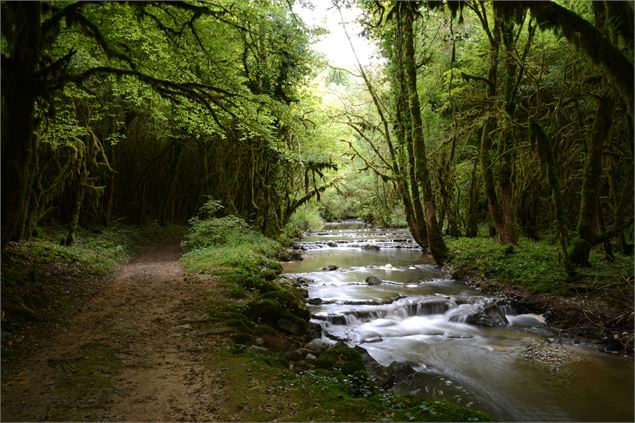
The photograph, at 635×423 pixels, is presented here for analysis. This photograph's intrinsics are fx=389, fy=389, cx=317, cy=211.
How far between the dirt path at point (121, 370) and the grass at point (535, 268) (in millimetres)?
8727

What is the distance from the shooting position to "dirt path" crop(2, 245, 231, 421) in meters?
4.23

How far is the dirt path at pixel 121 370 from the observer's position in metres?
4.23

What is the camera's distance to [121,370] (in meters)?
5.18

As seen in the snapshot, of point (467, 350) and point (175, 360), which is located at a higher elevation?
point (175, 360)

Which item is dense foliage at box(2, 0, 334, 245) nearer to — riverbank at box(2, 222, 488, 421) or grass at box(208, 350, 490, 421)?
riverbank at box(2, 222, 488, 421)

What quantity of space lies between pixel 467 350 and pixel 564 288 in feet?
11.9

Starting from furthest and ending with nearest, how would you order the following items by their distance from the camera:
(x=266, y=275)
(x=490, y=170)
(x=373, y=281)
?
(x=490, y=170), (x=373, y=281), (x=266, y=275)

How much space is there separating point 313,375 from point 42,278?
6666 mm

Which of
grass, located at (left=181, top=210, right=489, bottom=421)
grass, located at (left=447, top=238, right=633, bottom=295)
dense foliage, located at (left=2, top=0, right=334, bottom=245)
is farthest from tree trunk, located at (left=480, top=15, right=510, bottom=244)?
grass, located at (left=181, top=210, right=489, bottom=421)

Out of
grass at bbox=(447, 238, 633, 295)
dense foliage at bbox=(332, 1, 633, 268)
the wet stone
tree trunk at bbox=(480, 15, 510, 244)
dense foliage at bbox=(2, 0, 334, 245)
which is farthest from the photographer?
tree trunk at bbox=(480, 15, 510, 244)

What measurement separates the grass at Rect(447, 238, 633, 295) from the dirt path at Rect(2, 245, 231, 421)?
28.6ft

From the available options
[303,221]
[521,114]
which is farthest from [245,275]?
[303,221]

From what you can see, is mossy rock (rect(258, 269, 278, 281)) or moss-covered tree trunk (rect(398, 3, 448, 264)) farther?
moss-covered tree trunk (rect(398, 3, 448, 264))

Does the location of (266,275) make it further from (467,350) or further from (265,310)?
(467,350)
